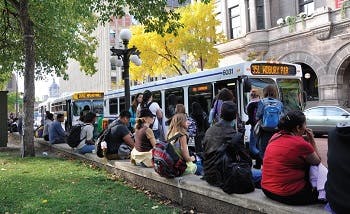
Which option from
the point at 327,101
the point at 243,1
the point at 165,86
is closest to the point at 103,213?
the point at 165,86

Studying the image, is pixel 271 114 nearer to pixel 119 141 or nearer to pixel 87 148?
pixel 119 141

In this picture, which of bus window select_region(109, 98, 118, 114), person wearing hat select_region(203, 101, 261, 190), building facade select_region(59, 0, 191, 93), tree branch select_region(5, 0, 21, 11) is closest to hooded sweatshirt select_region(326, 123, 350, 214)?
person wearing hat select_region(203, 101, 261, 190)

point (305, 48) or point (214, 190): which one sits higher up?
point (305, 48)

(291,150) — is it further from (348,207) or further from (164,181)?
(164,181)

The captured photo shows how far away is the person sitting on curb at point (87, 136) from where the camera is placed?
38.8 ft

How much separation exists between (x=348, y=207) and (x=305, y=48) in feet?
87.6

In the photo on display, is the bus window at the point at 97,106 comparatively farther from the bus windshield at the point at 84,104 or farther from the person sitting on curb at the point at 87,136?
the person sitting on curb at the point at 87,136

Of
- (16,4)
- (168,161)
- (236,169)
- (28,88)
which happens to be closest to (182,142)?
(168,161)

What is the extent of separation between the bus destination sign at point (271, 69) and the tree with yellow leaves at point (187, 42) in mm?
17936

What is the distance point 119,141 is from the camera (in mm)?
9445

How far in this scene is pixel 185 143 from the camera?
6688 mm

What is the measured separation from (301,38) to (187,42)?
7.91 meters

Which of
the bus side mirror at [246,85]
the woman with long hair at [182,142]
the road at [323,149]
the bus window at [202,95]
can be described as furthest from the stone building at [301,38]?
the woman with long hair at [182,142]

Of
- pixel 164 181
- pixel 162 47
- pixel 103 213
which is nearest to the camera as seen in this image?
pixel 103 213
